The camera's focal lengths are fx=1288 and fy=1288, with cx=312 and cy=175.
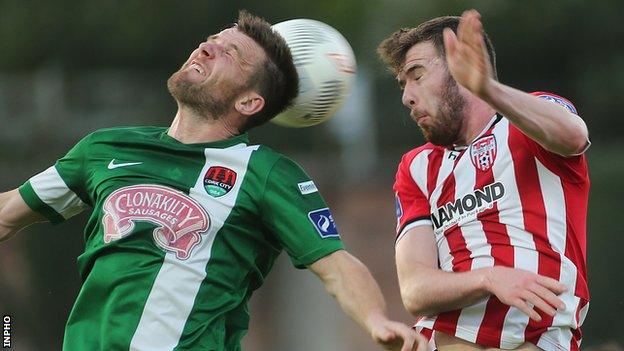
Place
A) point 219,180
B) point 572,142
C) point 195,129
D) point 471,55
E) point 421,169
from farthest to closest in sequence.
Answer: point 421,169, point 195,129, point 219,180, point 572,142, point 471,55

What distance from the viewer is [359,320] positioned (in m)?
4.71

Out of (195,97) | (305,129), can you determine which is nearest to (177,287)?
(195,97)


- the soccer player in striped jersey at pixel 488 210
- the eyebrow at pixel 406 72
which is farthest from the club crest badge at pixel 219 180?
the eyebrow at pixel 406 72

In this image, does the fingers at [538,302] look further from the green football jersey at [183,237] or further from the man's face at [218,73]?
the man's face at [218,73]

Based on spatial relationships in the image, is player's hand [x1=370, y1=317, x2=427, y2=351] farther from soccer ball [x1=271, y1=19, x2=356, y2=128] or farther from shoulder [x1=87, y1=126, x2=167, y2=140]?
shoulder [x1=87, y1=126, x2=167, y2=140]

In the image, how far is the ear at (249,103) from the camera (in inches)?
212

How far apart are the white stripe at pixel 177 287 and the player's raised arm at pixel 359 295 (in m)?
0.42

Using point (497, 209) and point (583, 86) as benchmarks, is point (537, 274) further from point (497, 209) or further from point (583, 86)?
point (583, 86)

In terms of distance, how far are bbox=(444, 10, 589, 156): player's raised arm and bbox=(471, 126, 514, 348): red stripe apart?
1.31 feet

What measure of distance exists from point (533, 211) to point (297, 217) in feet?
3.10

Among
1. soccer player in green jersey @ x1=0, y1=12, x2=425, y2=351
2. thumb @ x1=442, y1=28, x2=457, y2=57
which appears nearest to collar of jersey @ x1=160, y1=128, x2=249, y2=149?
soccer player in green jersey @ x1=0, y1=12, x2=425, y2=351

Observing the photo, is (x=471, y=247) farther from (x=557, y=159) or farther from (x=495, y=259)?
(x=557, y=159)

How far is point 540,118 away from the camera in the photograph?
4785 millimetres

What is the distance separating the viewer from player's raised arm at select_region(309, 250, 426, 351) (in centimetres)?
446
